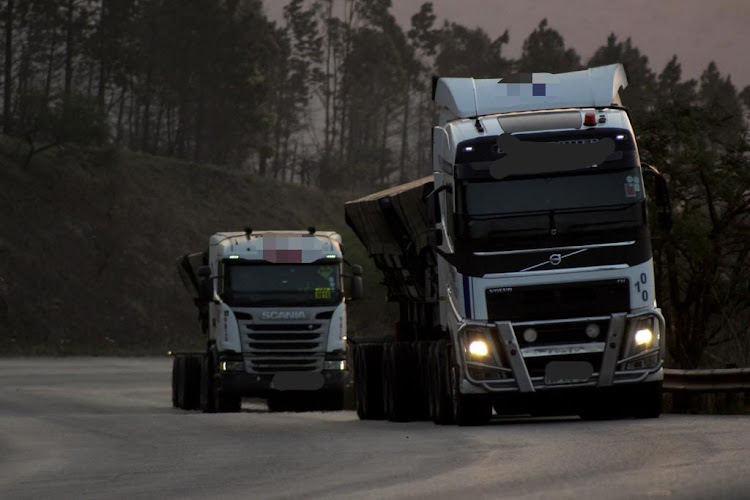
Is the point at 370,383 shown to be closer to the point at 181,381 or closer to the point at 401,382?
the point at 401,382

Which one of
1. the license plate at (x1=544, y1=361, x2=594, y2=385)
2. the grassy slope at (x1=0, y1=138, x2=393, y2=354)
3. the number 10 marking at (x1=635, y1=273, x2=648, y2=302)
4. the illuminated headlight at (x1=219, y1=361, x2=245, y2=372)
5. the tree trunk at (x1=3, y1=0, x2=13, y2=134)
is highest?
the tree trunk at (x1=3, y1=0, x2=13, y2=134)

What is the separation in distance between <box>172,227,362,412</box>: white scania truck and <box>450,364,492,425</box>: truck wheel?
9479 mm

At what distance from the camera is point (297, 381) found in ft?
92.8

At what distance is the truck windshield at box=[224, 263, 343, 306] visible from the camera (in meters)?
28.0

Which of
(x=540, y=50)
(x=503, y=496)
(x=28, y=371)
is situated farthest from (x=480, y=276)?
(x=540, y=50)

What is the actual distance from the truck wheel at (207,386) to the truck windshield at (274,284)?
1.73 meters

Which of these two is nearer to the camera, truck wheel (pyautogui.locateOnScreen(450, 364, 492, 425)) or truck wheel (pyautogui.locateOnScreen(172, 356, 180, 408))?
truck wheel (pyautogui.locateOnScreen(450, 364, 492, 425))

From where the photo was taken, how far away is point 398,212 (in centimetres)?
2161

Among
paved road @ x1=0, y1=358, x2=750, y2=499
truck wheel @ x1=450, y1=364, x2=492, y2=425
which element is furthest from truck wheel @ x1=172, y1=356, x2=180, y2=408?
truck wheel @ x1=450, y1=364, x2=492, y2=425

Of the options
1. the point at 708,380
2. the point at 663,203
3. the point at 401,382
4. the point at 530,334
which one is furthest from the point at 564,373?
the point at 401,382

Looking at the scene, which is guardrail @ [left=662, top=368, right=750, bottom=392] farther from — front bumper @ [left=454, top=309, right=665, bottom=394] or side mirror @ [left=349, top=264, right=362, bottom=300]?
side mirror @ [left=349, top=264, right=362, bottom=300]

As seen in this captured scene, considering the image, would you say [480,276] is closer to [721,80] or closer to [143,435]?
[143,435]

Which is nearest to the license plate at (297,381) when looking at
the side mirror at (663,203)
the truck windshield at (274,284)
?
the truck windshield at (274,284)

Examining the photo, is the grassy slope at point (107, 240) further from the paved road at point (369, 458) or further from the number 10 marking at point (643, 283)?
the number 10 marking at point (643, 283)
